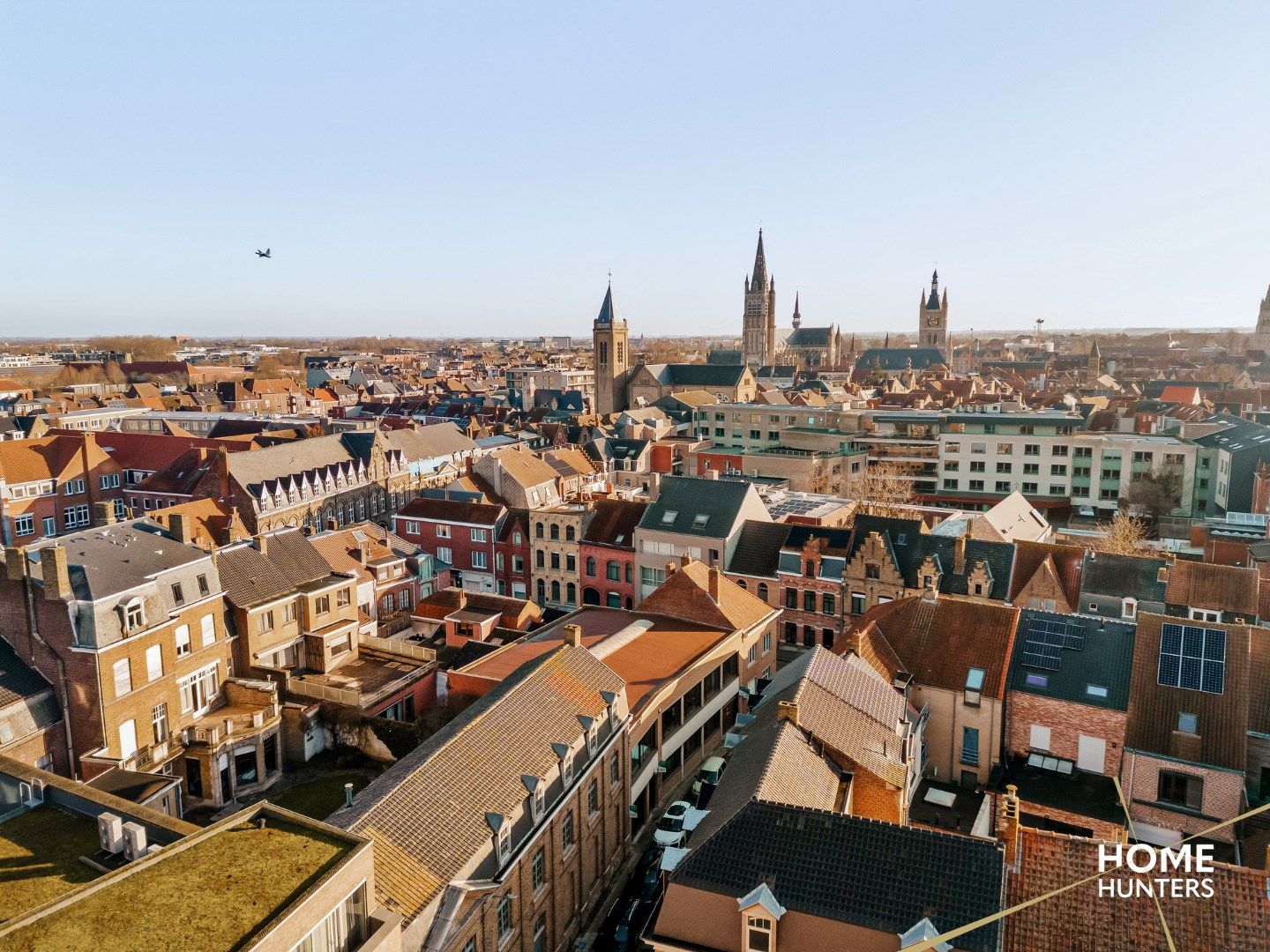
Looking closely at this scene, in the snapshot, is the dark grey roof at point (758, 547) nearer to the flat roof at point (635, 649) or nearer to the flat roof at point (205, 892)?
the flat roof at point (635, 649)

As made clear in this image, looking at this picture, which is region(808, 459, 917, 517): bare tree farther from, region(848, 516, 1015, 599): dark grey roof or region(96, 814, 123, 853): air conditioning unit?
region(96, 814, 123, 853): air conditioning unit

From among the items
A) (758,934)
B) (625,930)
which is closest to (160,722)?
(625,930)

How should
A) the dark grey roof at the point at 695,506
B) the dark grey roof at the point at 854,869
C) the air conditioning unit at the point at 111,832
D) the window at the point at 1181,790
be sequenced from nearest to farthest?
the dark grey roof at the point at 854,869
the air conditioning unit at the point at 111,832
the window at the point at 1181,790
the dark grey roof at the point at 695,506

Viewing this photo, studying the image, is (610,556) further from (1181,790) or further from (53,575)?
(1181,790)

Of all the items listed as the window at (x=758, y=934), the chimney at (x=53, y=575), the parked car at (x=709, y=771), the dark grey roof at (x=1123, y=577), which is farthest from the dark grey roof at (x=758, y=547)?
the chimney at (x=53, y=575)

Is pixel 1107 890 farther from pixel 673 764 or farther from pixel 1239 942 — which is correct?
pixel 673 764

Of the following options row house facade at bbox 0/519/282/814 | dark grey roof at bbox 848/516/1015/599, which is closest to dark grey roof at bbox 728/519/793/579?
dark grey roof at bbox 848/516/1015/599
